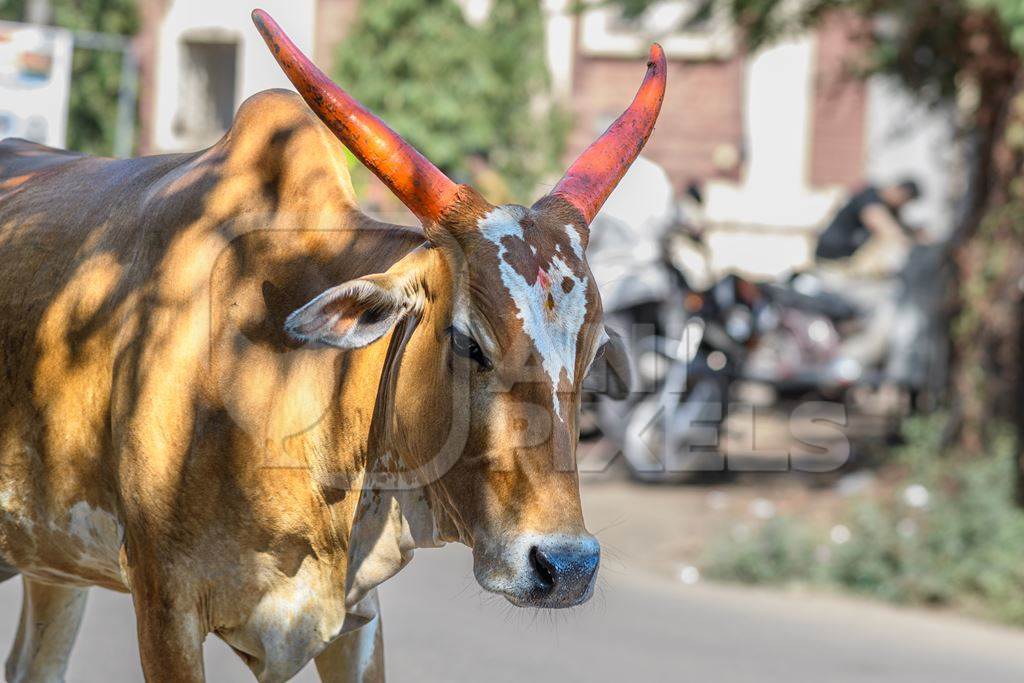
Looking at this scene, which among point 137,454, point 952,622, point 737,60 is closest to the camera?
point 137,454

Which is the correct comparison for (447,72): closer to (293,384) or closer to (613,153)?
(613,153)

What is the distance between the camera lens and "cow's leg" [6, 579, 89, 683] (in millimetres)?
4145

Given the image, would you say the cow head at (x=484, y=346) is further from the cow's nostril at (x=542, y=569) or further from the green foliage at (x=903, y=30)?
the green foliage at (x=903, y=30)

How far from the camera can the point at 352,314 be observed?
296 cm

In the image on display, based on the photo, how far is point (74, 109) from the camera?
55.9 feet

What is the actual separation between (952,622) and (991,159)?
3008 mm

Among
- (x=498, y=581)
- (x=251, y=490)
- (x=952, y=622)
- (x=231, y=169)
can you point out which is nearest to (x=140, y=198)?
(x=231, y=169)

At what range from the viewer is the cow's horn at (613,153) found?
326 centimetres

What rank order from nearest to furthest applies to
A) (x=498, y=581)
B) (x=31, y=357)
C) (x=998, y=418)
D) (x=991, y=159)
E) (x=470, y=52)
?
(x=498, y=581), (x=31, y=357), (x=998, y=418), (x=991, y=159), (x=470, y=52)

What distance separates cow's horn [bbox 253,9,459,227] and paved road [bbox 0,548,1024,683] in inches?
99.4

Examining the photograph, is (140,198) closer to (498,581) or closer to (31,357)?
(31,357)

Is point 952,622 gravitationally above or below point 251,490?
below

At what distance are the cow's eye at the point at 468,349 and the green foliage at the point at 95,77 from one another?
14.8m

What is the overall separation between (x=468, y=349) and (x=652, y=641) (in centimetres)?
364
